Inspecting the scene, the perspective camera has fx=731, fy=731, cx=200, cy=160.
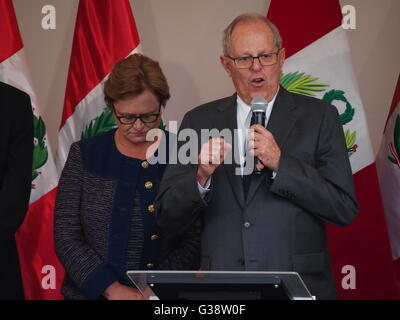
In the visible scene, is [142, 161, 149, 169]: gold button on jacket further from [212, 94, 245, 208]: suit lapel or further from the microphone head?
the microphone head

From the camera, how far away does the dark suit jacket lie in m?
2.61

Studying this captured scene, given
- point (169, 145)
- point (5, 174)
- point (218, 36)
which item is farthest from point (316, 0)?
point (5, 174)

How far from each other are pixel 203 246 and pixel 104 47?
1.81 m

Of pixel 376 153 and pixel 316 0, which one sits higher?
pixel 316 0

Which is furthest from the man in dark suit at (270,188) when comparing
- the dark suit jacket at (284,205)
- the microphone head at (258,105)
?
the microphone head at (258,105)

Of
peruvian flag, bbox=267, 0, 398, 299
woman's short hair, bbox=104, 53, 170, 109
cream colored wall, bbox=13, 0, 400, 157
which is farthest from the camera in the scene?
cream colored wall, bbox=13, 0, 400, 157

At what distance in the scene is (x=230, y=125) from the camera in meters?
2.88

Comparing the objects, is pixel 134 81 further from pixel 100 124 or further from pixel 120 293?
pixel 100 124

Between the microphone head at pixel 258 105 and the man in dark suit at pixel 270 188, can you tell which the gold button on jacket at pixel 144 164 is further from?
the microphone head at pixel 258 105

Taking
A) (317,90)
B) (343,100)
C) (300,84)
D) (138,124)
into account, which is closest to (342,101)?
(343,100)

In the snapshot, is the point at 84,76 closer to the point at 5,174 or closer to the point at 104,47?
the point at 104,47

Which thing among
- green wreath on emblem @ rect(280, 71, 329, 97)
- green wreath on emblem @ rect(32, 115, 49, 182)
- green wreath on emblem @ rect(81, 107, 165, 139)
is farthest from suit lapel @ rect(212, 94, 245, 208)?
green wreath on emblem @ rect(32, 115, 49, 182)

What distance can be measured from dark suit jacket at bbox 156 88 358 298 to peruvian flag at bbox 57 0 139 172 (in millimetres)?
1544

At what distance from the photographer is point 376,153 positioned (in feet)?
14.9
